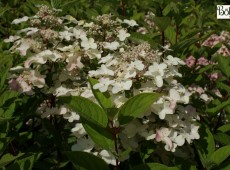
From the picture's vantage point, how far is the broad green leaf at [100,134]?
1716 mm

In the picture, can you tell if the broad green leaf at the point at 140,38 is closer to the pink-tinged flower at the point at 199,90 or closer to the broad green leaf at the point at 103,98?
the pink-tinged flower at the point at 199,90

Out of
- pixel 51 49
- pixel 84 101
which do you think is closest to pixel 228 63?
pixel 51 49

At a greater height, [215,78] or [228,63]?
[228,63]

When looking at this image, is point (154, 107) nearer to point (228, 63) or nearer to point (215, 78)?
point (228, 63)

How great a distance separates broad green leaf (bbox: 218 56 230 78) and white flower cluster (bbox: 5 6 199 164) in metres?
0.60

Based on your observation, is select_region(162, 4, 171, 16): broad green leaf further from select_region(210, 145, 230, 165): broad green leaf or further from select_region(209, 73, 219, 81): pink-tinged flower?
select_region(210, 145, 230, 165): broad green leaf

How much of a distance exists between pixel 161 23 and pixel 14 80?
98 centimetres

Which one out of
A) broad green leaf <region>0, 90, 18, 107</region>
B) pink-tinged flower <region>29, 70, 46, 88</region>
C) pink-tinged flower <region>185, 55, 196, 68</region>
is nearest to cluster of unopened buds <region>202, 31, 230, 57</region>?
pink-tinged flower <region>185, 55, 196, 68</region>

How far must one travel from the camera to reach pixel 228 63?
2619mm

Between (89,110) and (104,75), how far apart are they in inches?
12.4

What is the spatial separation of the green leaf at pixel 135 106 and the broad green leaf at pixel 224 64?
3.52ft

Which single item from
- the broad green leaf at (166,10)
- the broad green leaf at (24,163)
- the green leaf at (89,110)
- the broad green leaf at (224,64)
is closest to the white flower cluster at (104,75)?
the green leaf at (89,110)

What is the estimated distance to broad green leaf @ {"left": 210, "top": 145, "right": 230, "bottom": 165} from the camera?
186 centimetres

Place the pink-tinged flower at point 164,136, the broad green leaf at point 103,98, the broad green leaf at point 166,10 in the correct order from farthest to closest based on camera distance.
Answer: the broad green leaf at point 166,10
the pink-tinged flower at point 164,136
the broad green leaf at point 103,98
